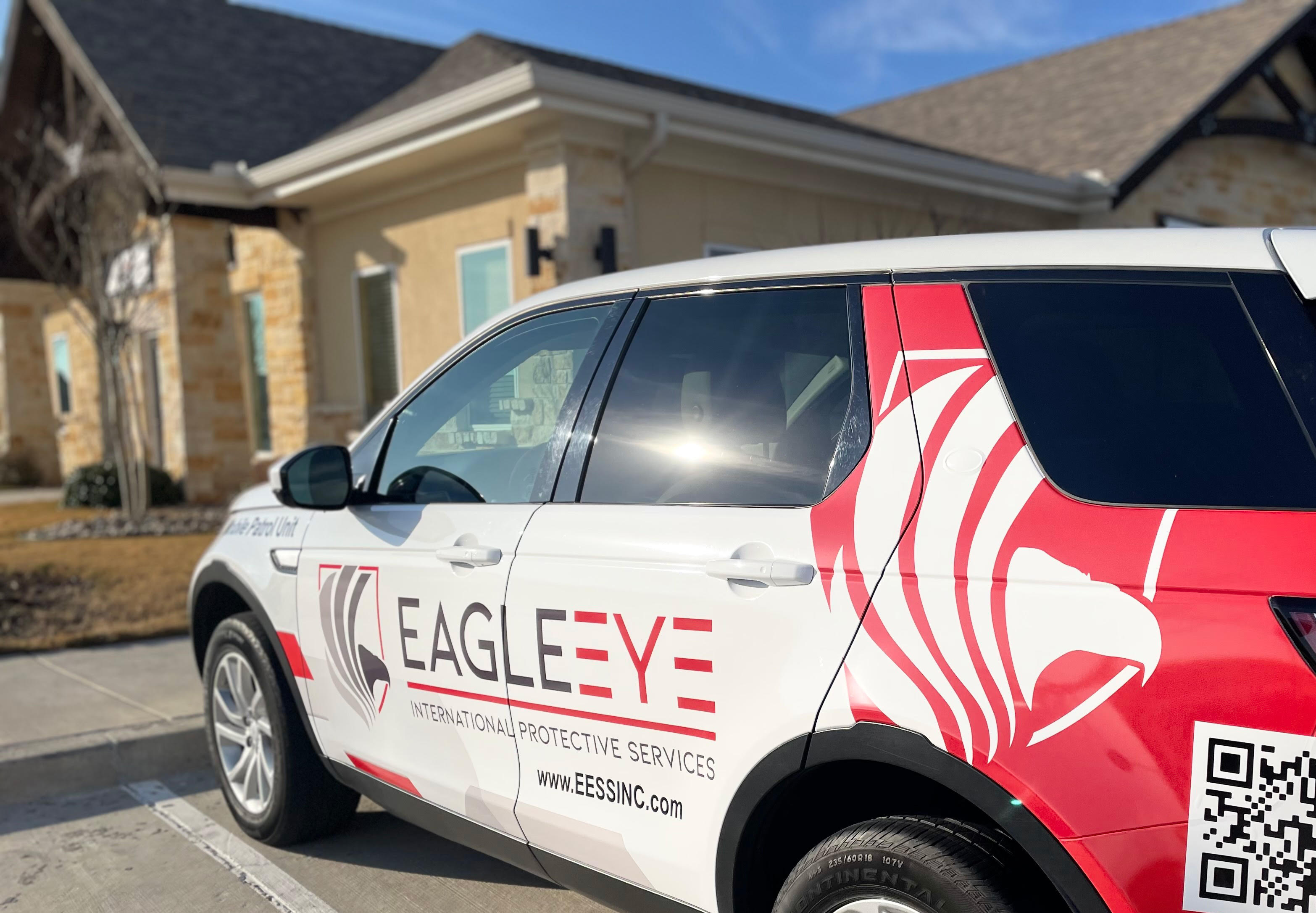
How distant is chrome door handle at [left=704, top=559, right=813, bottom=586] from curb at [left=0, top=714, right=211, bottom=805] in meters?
3.43

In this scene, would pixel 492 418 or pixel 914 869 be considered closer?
pixel 914 869

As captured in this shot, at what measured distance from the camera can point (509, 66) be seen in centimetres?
1093

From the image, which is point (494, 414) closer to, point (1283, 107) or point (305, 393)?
point (305, 393)

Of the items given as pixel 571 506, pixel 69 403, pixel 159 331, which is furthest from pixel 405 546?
pixel 69 403

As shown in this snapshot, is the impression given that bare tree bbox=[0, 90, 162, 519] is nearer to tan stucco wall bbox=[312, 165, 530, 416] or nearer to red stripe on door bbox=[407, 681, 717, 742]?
tan stucco wall bbox=[312, 165, 530, 416]

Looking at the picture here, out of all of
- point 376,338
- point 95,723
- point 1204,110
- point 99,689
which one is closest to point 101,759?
point 95,723

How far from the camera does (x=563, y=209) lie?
9297mm

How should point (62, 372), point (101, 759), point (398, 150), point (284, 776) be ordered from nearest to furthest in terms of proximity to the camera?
point (284, 776) < point (101, 759) < point (398, 150) < point (62, 372)

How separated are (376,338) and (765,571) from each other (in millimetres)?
10747

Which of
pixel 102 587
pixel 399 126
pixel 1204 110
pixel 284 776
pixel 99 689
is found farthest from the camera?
pixel 1204 110

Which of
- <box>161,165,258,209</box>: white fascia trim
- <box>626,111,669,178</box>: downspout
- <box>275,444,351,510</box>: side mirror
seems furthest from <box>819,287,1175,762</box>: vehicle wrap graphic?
<box>161,165,258,209</box>: white fascia trim

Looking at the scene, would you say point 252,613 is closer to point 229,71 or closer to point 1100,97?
point 229,71

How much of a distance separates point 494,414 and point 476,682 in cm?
80

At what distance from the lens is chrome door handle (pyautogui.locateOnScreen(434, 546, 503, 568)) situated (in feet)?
8.95
